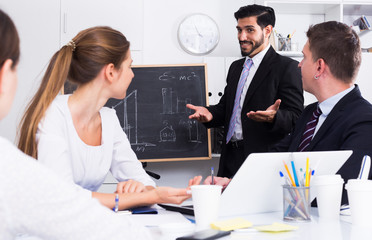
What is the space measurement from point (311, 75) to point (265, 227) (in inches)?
40.0

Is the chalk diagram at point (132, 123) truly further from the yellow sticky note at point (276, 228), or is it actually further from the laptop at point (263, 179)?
the yellow sticky note at point (276, 228)

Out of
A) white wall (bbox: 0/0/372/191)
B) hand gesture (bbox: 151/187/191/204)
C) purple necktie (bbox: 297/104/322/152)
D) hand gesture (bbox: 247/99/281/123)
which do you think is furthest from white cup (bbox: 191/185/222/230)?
white wall (bbox: 0/0/372/191)

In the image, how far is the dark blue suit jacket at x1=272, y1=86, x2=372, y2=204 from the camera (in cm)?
140

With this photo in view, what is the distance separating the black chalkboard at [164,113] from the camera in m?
3.43

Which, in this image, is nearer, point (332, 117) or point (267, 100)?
point (332, 117)

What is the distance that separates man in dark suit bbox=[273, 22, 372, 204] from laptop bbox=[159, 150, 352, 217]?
0.26m

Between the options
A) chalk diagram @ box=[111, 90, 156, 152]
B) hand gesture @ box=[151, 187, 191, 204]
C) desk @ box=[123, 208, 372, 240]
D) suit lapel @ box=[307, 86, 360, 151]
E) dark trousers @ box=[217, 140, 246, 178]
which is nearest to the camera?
desk @ box=[123, 208, 372, 240]

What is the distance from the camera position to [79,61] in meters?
1.62

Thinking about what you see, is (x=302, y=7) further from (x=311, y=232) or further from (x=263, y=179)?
(x=311, y=232)

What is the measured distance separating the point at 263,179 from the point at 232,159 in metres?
1.81

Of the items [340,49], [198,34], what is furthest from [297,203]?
[198,34]

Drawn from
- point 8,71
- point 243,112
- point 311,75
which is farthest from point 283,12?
point 8,71

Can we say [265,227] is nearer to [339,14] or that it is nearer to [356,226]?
[356,226]

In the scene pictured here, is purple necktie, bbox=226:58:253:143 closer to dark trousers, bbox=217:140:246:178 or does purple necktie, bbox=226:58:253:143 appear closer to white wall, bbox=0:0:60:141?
dark trousers, bbox=217:140:246:178
